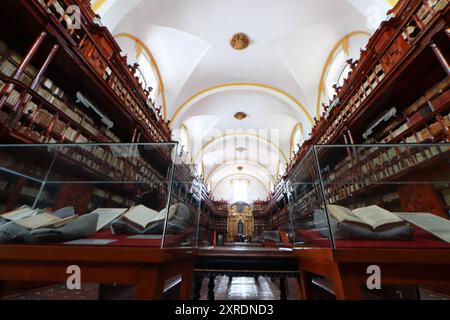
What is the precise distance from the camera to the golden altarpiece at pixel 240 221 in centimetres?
1521

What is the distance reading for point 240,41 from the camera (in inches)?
270

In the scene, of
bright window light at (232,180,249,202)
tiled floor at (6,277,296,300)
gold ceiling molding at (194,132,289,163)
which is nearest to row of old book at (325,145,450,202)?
tiled floor at (6,277,296,300)

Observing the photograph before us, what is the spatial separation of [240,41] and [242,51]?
0.43 metres

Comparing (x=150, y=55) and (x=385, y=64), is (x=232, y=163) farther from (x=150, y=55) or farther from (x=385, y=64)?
(x=385, y=64)

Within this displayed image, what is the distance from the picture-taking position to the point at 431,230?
92 cm

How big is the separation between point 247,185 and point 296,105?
11626 mm

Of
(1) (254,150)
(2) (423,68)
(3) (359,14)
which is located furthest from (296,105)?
(1) (254,150)

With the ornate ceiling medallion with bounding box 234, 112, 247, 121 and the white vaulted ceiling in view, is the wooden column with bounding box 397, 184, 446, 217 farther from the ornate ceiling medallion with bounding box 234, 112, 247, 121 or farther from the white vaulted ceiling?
the ornate ceiling medallion with bounding box 234, 112, 247, 121

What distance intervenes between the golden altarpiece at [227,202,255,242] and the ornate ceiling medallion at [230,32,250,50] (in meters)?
11.8

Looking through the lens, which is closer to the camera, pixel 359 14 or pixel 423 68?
pixel 423 68

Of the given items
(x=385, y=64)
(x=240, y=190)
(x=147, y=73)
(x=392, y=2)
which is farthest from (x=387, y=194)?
(x=240, y=190)

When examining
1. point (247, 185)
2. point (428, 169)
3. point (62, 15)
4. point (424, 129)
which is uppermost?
point (247, 185)

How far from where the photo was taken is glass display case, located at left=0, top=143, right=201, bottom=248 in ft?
2.80

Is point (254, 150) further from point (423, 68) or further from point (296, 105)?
point (423, 68)
